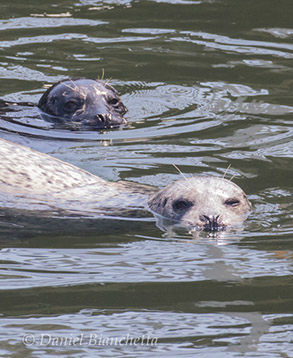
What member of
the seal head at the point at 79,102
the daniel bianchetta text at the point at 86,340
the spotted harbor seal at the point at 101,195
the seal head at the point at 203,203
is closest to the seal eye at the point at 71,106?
the seal head at the point at 79,102

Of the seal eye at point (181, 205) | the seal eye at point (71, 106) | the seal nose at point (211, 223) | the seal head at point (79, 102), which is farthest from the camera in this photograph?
the seal eye at point (71, 106)

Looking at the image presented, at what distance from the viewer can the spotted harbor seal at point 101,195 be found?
23.4 feet

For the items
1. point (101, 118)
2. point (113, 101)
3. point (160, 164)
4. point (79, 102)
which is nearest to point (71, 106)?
point (79, 102)

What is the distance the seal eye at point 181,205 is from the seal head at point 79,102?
3.36 m

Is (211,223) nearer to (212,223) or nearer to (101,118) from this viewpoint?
(212,223)

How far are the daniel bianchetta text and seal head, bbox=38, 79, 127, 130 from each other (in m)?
5.70

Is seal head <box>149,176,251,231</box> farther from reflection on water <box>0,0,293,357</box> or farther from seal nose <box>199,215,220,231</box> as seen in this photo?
reflection on water <box>0,0,293,357</box>

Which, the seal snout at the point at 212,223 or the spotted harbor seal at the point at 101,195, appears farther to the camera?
the spotted harbor seal at the point at 101,195

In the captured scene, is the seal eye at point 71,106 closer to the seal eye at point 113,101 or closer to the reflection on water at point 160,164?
the seal eye at point 113,101

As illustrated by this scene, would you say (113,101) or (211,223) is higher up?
(113,101)

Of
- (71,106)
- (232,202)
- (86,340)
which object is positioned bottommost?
(86,340)

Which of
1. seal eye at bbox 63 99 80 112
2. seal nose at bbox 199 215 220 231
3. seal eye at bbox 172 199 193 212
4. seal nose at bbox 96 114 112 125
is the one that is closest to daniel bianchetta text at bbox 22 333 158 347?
seal nose at bbox 199 215 220 231

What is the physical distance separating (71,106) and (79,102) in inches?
4.1

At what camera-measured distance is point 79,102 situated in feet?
35.8
